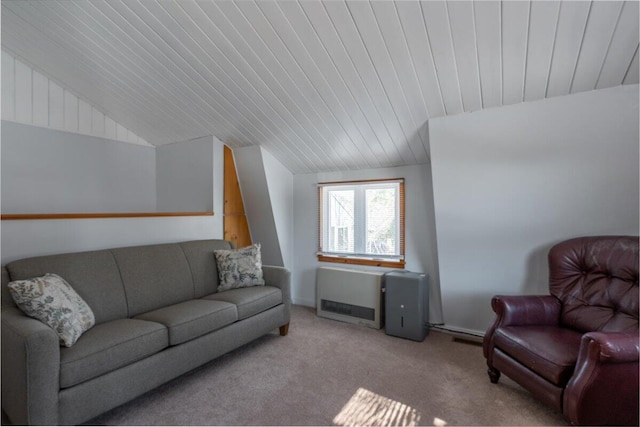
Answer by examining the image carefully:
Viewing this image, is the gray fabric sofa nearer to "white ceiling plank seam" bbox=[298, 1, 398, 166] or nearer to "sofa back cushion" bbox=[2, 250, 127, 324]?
"sofa back cushion" bbox=[2, 250, 127, 324]

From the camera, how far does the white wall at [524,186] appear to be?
2168 mm

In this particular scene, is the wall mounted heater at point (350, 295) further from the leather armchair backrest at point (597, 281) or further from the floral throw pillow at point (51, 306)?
the floral throw pillow at point (51, 306)

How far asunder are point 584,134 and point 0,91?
5.00 meters

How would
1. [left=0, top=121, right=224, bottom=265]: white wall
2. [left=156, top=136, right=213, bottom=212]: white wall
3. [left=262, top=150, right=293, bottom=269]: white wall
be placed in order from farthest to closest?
[left=262, top=150, right=293, bottom=269]: white wall
[left=156, top=136, right=213, bottom=212]: white wall
[left=0, top=121, right=224, bottom=265]: white wall

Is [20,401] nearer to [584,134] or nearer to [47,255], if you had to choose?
[47,255]

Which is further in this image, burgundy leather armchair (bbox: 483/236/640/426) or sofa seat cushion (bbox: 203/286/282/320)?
sofa seat cushion (bbox: 203/286/282/320)

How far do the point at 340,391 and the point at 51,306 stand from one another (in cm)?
181

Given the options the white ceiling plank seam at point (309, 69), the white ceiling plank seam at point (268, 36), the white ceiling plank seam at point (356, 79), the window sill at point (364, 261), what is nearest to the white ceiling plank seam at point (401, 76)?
the white ceiling plank seam at point (356, 79)

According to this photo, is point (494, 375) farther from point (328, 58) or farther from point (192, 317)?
point (328, 58)

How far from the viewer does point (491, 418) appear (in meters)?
1.86

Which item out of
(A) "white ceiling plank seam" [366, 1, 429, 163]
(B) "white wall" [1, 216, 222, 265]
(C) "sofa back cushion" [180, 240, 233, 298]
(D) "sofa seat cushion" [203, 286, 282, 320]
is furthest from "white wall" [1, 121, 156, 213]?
(A) "white ceiling plank seam" [366, 1, 429, 163]

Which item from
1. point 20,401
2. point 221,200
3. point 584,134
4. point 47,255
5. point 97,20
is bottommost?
point 20,401

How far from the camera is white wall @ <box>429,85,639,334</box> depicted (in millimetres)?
2168

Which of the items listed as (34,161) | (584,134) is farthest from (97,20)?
(584,134)
